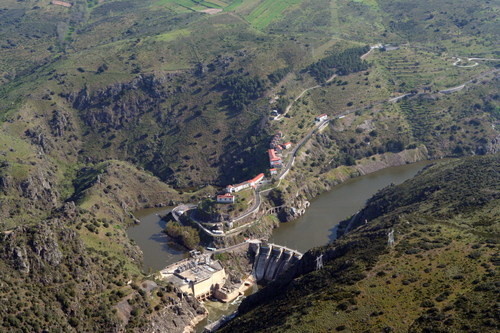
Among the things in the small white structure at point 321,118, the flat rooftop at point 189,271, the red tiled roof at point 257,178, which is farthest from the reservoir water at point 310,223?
the small white structure at point 321,118

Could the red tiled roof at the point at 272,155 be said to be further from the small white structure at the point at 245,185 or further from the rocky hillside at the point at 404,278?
the rocky hillside at the point at 404,278

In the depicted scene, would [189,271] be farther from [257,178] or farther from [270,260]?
[257,178]

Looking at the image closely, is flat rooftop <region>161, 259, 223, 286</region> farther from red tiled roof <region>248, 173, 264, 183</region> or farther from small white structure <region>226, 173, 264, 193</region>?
red tiled roof <region>248, 173, 264, 183</region>

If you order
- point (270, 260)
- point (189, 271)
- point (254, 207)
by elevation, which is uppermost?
point (254, 207)

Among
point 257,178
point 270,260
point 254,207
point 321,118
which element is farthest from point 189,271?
point 321,118

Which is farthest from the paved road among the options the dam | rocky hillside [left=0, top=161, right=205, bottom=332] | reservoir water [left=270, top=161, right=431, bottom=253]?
rocky hillside [left=0, top=161, right=205, bottom=332]
